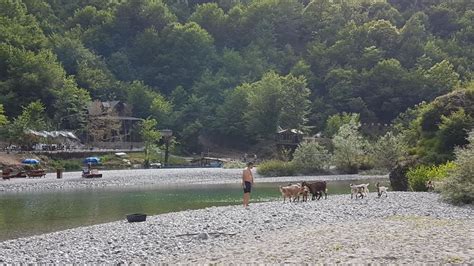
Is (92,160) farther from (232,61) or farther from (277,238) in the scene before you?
(232,61)

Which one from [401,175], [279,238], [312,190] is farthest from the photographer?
[401,175]

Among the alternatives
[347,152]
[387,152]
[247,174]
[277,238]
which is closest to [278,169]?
[347,152]

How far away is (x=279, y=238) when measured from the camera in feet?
47.3

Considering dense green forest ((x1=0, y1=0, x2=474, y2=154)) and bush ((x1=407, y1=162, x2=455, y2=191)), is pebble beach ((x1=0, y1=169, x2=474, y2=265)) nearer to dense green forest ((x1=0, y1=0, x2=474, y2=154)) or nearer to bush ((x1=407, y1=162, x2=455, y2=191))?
bush ((x1=407, y1=162, x2=455, y2=191))

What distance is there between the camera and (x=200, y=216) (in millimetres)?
20203

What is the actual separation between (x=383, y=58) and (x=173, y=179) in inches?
2341

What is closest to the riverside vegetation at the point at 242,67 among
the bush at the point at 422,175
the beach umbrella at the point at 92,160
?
the beach umbrella at the point at 92,160

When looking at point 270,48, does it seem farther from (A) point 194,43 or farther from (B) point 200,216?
(B) point 200,216

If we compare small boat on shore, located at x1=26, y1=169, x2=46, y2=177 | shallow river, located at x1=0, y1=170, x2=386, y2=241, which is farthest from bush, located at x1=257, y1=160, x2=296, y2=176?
small boat on shore, located at x1=26, y1=169, x2=46, y2=177

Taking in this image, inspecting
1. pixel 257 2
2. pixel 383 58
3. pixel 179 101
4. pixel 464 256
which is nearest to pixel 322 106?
pixel 383 58

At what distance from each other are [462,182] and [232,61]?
91.1m

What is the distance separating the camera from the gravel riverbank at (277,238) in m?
11.3

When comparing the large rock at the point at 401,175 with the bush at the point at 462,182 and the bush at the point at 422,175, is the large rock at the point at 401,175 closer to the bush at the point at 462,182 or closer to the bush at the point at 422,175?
the bush at the point at 422,175

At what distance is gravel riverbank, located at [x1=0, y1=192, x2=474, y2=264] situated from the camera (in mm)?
11309
